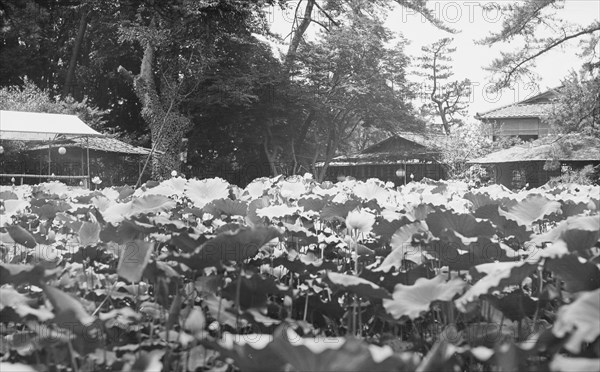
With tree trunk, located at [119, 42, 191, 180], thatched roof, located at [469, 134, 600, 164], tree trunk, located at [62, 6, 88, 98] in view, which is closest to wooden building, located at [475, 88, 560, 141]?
thatched roof, located at [469, 134, 600, 164]

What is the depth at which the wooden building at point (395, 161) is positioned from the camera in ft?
108

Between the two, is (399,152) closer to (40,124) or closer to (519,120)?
(519,120)

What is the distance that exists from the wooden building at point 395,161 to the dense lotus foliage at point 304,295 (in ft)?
101

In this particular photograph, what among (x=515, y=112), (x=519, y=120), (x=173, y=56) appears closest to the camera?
(x=173, y=56)

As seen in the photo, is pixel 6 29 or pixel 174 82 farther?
pixel 6 29

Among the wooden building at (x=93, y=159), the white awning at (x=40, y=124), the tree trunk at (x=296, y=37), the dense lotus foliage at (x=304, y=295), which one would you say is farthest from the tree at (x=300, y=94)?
the dense lotus foliage at (x=304, y=295)

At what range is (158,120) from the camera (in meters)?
25.5

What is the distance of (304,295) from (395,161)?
31381 millimetres

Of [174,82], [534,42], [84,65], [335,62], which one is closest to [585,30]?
[534,42]

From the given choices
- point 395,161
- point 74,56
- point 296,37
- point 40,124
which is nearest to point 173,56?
point 74,56

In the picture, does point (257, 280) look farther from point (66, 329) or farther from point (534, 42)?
point (534, 42)

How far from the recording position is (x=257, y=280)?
1.27 m

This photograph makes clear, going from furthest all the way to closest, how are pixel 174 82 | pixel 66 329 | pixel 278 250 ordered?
pixel 174 82 < pixel 278 250 < pixel 66 329

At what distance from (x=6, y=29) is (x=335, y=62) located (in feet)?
42.8
